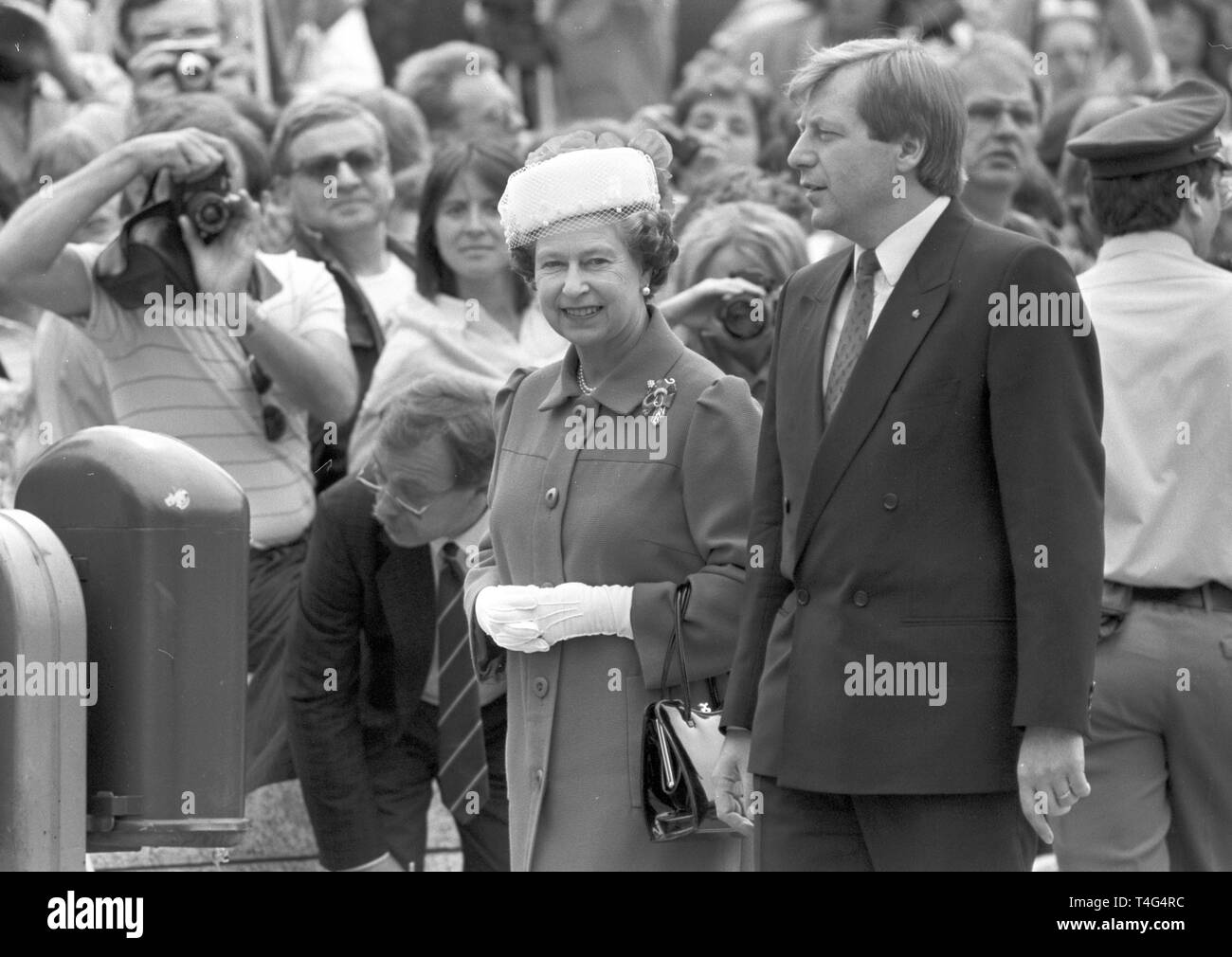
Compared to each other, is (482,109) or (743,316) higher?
(482,109)

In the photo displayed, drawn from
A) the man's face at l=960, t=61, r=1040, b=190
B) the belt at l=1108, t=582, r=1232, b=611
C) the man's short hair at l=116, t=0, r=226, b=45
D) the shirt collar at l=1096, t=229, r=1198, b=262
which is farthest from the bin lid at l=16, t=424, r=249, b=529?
the man's short hair at l=116, t=0, r=226, b=45

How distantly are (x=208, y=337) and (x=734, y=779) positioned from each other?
261 cm

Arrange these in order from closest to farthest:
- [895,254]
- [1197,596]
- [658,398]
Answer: [895,254], [658,398], [1197,596]

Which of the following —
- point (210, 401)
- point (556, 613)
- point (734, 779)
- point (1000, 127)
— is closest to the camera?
point (734, 779)

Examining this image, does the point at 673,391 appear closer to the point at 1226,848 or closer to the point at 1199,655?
the point at 1199,655

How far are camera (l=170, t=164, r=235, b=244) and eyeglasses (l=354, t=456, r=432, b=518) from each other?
89 centimetres

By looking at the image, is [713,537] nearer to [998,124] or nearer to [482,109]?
[998,124]

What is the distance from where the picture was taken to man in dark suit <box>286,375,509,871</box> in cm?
542

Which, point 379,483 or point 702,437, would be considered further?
point 379,483

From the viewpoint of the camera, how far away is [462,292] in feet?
21.6

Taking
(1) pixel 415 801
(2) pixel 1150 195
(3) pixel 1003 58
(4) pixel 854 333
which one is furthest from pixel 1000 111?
(4) pixel 854 333

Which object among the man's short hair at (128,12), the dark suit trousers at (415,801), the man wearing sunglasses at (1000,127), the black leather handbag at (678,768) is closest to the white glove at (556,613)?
the black leather handbag at (678,768)

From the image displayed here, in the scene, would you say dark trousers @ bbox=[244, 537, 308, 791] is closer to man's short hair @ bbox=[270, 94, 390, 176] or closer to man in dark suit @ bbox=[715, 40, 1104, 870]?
man's short hair @ bbox=[270, 94, 390, 176]
